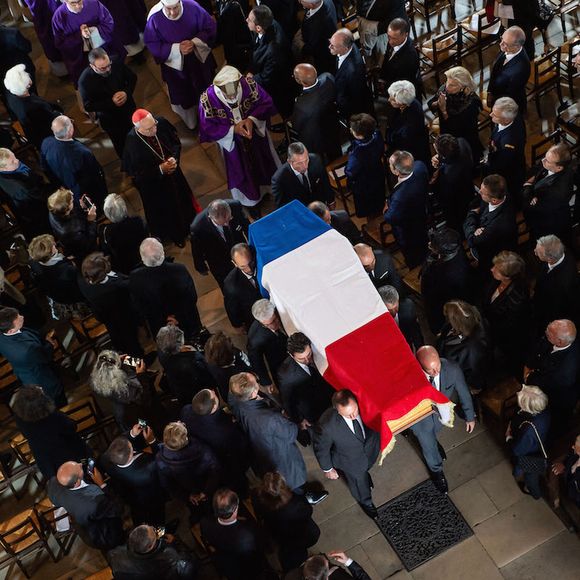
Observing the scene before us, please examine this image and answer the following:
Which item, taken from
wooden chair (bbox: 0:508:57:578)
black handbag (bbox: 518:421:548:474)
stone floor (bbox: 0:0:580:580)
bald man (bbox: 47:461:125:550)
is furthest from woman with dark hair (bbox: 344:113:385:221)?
wooden chair (bbox: 0:508:57:578)

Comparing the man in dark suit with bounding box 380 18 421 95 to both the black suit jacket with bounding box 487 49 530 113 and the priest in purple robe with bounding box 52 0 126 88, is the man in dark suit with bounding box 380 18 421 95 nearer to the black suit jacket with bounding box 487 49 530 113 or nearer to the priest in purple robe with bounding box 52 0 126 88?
the black suit jacket with bounding box 487 49 530 113

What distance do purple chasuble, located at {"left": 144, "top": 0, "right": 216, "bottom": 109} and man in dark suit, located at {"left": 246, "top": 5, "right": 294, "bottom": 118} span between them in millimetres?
533

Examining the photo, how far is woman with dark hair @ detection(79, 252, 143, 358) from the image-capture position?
811 cm

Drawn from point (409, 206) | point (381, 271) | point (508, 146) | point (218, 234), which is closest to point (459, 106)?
point (508, 146)

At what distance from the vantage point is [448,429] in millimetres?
8070

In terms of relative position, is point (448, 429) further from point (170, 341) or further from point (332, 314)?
point (170, 341)

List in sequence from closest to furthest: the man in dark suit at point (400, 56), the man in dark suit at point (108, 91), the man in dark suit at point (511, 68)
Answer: the man in dark suit at point (511, 68) → the man in dark suit at point (400, 56) → the man in dark suit at point (108, 91)

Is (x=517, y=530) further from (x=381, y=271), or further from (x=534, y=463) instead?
(x=381, y=271)

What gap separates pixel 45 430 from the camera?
7531mm

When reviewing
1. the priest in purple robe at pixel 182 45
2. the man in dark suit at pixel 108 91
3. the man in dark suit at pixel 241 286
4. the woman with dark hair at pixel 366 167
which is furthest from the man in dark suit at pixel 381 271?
the priest in purple robe at pixel 182 45

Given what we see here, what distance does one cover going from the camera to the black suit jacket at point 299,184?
8617 mm

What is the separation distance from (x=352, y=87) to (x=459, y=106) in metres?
1.36

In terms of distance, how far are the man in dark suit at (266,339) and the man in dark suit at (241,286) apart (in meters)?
0.49

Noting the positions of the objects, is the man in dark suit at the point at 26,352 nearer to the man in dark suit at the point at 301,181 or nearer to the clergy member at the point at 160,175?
the clergy member at the point at 160,175
